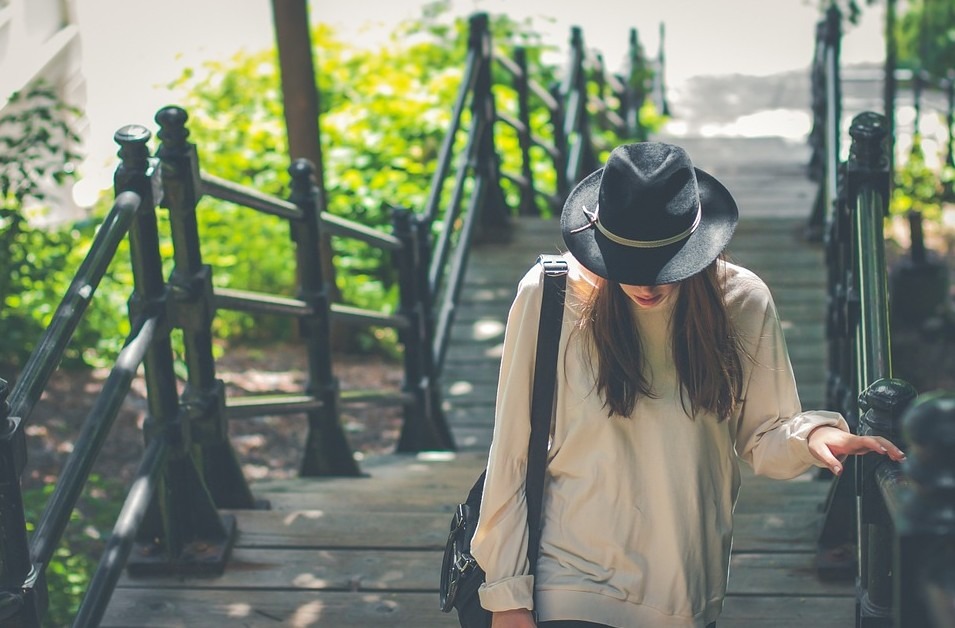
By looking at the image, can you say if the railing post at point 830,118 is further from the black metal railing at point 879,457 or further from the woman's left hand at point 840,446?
the woman's left hand at point 840,446

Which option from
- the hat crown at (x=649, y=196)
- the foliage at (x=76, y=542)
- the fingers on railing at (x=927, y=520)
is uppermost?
the hat crown at (x=649, y=196)

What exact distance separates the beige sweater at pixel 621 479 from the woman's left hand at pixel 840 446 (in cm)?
4

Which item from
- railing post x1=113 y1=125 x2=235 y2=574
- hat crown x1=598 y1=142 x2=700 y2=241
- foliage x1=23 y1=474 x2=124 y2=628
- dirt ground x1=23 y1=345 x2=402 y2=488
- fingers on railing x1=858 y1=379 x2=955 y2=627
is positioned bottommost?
dirt ground x1=23 y1=345 x2=402 y2=488

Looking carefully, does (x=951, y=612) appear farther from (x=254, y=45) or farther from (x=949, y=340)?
(x=254, y=45)

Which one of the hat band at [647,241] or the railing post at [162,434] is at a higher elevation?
the hat band at [647,241]

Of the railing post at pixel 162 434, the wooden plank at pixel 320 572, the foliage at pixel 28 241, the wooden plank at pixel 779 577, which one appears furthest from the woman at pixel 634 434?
the foliage at pixel 28 241

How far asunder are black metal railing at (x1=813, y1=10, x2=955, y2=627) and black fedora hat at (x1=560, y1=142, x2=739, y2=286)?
42cm

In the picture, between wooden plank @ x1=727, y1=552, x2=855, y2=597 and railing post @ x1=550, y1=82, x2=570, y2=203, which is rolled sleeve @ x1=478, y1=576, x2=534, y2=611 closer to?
wooden plank @ x1=727, y1=552, x2=855, y2=597

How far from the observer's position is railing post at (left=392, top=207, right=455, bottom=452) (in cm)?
568

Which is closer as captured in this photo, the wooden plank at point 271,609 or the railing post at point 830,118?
the wooden plank at point 271,609

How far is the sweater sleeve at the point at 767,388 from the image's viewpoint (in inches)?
89.2

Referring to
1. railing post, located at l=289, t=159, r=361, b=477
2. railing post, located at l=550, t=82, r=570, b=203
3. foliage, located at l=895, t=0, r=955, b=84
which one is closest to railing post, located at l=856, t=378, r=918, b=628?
railing post, located at l=289, t=159, r=361, b=477

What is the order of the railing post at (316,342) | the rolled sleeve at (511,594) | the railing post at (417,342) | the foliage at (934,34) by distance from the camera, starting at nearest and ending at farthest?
the rolled sleeve at (511,594), the railing post at (316,342), the railing post at (417,342), the foliage at (934,34)

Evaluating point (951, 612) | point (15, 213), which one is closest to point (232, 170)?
point (15, 213)
